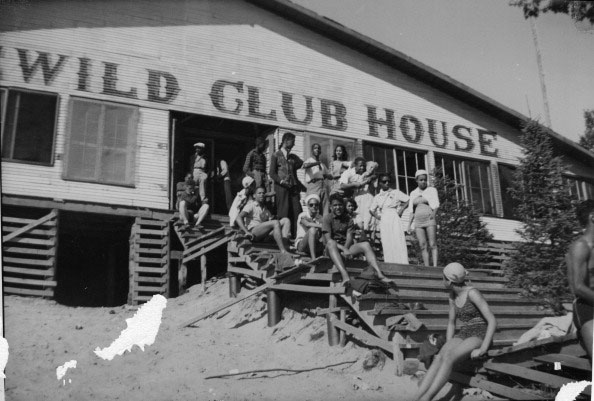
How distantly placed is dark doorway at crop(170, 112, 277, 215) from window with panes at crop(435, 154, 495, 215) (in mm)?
4613

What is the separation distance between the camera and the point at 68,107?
9.62 m

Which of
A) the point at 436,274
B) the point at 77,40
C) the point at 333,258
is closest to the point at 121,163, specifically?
the point at 77,40

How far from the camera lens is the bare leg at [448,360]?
4.64 metres

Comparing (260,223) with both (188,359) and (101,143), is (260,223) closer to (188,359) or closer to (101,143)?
(188,359)

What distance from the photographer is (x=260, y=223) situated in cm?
860

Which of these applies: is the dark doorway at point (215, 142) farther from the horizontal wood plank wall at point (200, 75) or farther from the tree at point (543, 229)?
the tree at point (543, 229)

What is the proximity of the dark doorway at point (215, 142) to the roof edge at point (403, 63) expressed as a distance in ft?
8.60

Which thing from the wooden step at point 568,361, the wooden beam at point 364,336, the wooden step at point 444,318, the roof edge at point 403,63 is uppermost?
the roof edge at point 403,63

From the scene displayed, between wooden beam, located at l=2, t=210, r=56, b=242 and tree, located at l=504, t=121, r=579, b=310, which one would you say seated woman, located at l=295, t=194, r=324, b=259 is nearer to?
tree, located at l=504, t=121, r=579, b=310

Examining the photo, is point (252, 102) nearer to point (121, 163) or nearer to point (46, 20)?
point (121, 163)

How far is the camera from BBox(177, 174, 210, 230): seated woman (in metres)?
9.77

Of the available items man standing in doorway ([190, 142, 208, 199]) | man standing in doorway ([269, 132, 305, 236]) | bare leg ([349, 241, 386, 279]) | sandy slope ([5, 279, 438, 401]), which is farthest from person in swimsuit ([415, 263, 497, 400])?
man standing in doorway ([190, 142, 208, 199])

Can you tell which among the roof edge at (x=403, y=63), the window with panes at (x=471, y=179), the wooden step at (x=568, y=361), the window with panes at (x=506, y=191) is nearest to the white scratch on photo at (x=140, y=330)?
the wooden step at (x=568, y=361)

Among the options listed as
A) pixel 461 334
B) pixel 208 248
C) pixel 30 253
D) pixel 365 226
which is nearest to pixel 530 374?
pixel 461 334
